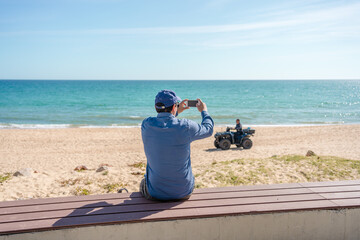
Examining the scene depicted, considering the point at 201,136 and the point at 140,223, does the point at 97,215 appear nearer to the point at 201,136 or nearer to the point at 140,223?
the point at 140,223

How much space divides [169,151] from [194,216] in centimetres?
58

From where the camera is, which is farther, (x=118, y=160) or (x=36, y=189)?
(x=118, y=160)

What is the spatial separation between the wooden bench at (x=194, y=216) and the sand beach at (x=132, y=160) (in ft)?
9.41

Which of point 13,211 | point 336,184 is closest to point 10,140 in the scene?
point 13,211

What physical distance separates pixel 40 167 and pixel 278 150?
9287 millimetres

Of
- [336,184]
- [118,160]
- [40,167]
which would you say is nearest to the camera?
[336,184]

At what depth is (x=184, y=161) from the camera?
2.61 metres

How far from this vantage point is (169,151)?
2.51m

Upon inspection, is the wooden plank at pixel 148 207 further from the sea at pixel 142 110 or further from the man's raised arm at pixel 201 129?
the sea at pixel 142 110

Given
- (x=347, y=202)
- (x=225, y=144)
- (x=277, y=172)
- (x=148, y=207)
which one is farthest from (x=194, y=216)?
(x=225, y=144)

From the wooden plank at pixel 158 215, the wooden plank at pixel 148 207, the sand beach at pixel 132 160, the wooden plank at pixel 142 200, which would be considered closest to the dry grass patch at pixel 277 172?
the sand beach at pixel 132 160

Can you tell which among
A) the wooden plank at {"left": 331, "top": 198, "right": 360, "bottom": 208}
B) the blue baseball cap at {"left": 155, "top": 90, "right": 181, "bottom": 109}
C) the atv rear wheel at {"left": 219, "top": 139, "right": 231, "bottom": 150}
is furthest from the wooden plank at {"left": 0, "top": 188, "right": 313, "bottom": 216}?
the atv rear wheel at {"left": 219, "top": 139, "right": 231, "bottom": 150}

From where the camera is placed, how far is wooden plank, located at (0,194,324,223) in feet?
8.14

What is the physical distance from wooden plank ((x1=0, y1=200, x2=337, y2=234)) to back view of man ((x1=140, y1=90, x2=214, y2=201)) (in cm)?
23
